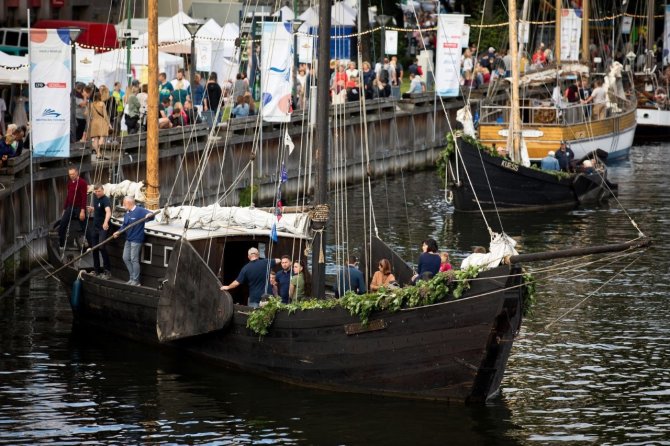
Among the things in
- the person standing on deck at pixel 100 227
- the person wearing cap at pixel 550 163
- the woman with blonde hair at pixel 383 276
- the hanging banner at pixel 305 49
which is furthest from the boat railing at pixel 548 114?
the woman with blonde hair at pixel 383 276

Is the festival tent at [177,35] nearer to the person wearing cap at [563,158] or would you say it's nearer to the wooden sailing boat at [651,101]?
the person wearing cap at [563,158]

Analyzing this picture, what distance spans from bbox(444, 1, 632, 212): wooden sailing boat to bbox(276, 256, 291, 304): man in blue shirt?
18.4 m

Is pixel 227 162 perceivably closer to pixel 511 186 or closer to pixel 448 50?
pixel 448 50

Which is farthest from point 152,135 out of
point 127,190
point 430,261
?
point 430,261

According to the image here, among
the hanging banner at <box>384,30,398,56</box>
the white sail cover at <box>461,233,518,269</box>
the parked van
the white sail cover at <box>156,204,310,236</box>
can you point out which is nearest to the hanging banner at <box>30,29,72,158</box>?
the white sail cover at <box>156,204,310,236</box>

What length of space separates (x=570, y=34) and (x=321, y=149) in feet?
115

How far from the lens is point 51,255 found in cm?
3112

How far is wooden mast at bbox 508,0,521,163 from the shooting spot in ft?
146

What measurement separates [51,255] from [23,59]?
49.3ft

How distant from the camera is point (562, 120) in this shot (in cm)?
5444

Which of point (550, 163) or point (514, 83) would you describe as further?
point (550, 163)

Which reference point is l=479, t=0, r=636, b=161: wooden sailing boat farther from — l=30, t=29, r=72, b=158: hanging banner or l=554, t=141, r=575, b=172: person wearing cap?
l=30, t=29, r=72, b=158: hanging banner

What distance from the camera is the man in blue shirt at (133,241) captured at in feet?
92.6

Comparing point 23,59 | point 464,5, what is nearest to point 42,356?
point 23,59
